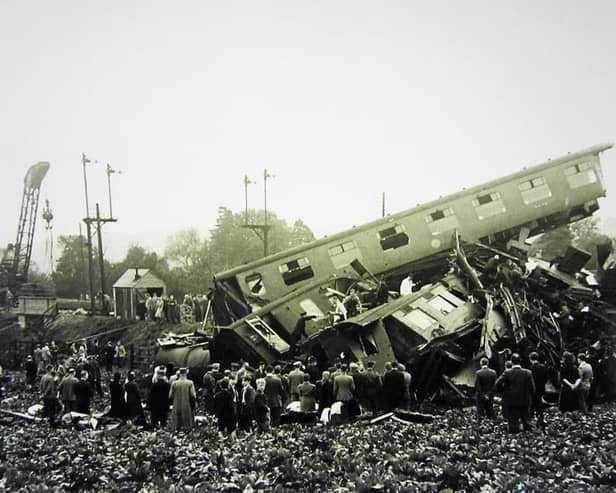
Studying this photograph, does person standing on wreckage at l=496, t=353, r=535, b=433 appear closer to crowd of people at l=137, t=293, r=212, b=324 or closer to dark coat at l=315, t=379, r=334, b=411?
dark coat at l=315, t=379, r=334, b=411

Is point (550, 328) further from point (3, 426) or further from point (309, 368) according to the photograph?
point (3, 426)

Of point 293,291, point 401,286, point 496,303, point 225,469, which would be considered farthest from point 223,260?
point 225,469

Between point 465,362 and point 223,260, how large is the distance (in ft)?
36.5

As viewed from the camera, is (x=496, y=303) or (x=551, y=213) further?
(x=551, y=213)

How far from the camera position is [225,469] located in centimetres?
804

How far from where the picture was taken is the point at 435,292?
15492 mm

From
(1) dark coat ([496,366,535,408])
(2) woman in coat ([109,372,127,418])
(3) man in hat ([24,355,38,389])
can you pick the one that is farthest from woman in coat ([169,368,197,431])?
(3) man in hat ([24,355,38,389])

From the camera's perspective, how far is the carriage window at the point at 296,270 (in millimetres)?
18047

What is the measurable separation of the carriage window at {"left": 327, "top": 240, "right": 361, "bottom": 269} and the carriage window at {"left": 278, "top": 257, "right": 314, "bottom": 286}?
80 cm

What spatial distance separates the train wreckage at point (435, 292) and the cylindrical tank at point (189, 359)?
37 mm

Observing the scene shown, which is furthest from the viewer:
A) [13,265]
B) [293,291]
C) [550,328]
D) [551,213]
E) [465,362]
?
[551,213]

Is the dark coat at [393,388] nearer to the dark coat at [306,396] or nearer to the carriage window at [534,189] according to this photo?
the dark coat at [306,396]

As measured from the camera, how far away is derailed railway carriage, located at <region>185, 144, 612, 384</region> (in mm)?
16172

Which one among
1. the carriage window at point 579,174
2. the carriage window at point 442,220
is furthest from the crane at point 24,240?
the carriage window at point 579,174
